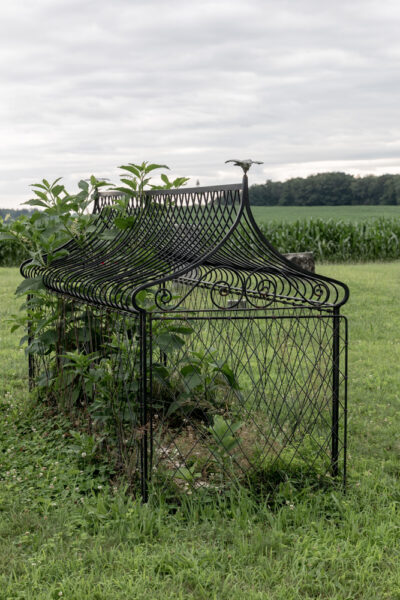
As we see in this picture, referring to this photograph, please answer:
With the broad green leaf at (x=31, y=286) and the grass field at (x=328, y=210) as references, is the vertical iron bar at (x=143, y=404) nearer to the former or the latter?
the broad green leaf at (x=31, y=286)

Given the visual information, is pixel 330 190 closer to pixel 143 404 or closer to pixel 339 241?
pixel 339 241

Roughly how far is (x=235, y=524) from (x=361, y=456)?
1.36m

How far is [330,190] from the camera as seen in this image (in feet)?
122

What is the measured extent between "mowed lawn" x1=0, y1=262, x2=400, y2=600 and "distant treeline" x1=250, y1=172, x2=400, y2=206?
33621 millimetres

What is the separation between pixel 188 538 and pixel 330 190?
3595cm

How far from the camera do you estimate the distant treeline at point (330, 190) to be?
121ft

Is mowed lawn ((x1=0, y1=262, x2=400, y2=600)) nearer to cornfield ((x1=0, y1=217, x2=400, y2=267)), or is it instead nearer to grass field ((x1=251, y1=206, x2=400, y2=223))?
cornfield ((x1=0, y1=217, x2=400, y2=267))

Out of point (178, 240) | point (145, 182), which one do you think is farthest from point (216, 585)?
point (145, 182)

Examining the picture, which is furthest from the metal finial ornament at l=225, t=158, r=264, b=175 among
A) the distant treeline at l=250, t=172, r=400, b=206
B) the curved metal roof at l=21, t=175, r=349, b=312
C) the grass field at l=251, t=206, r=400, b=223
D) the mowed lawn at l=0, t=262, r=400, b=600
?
the distant treeline at l=250, t=172, r=400, b=206

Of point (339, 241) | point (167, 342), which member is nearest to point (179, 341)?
point (167, 342)

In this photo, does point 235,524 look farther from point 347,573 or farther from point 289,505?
point 347,573

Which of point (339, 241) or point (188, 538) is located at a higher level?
point (339, 241)

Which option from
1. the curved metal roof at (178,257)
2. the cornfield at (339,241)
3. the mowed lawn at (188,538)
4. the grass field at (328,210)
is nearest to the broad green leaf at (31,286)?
the curved metal roof at (178,257)

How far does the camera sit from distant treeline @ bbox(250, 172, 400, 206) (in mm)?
36938
